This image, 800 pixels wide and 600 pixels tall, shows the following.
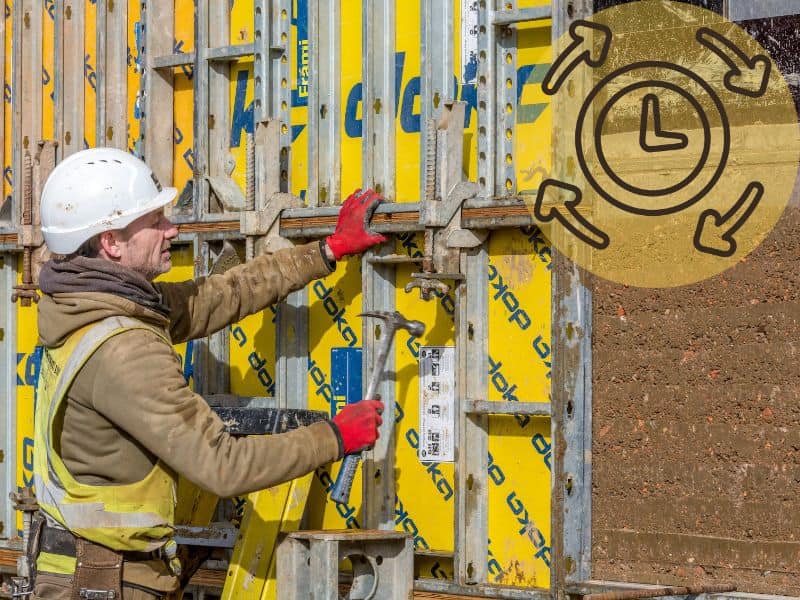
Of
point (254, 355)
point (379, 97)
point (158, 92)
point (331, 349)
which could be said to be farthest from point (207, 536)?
point (158, 92)

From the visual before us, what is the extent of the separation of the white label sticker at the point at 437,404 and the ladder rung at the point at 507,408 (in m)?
0.13

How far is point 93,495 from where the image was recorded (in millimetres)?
5340

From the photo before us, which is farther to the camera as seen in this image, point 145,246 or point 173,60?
point 173,60

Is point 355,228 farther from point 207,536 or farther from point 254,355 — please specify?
point 207,536

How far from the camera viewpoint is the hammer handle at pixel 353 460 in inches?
239

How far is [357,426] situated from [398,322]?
82cm

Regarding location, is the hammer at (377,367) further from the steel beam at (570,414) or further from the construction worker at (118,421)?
the steel beam at (570,414)

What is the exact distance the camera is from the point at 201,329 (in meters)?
6.43

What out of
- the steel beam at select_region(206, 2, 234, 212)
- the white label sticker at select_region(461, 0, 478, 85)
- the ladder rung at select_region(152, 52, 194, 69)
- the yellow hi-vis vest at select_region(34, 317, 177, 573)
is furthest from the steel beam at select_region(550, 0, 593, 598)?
the ladder rung at select_region(152, 52, 194, 69)

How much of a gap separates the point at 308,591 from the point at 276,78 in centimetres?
238

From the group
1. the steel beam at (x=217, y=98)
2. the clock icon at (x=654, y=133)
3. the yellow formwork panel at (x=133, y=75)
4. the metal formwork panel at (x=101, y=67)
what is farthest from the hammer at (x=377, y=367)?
the metal formwork panel at (x=101, y=67)

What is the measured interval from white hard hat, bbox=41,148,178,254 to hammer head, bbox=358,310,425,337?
1107mm

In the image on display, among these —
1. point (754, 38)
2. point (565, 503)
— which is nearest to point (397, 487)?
point (565, 503)

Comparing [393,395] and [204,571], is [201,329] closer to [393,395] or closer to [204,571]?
[393,395]
